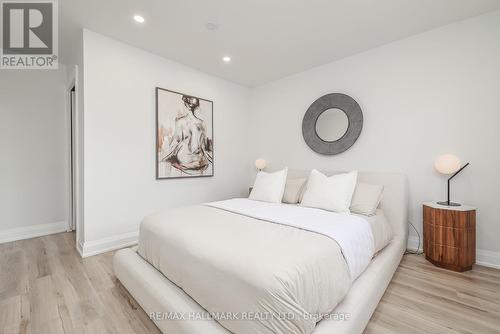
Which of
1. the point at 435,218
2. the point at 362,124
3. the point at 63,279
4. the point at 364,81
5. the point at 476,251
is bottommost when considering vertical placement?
the point at 63,279

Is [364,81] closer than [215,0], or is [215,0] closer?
[215,0]

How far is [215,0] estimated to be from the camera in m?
2.06

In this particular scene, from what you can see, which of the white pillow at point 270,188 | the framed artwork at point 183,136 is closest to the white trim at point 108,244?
the framed artwork at point 183,136

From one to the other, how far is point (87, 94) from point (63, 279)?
194 centimetres

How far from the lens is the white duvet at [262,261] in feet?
3.32

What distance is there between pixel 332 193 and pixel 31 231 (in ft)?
13.5

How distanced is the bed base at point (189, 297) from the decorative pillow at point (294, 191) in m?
1.18

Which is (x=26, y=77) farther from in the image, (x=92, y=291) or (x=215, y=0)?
(x=92, y=291)

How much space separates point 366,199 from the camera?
7.74 ft

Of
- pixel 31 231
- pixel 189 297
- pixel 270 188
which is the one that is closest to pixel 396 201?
pixel 270 188

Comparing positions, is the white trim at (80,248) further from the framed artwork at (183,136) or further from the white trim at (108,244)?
the framed artwork at (183,136)

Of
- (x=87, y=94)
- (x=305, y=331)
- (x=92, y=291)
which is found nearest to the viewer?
(x=305, y=331)

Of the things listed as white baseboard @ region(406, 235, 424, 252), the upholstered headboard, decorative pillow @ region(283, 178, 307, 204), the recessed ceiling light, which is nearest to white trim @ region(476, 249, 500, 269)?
white baseboard @ region(406, 235, 424, 252)

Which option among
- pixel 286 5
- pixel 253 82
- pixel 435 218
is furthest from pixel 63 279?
pixel 253 82
